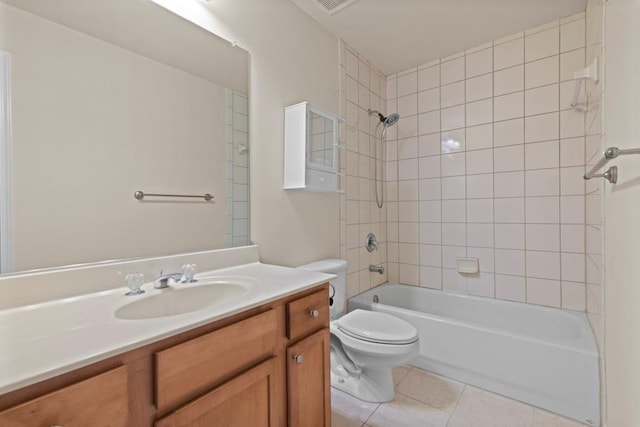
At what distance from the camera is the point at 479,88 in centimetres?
227

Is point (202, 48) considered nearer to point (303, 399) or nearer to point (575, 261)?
point (303, 399)

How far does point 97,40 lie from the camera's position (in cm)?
99

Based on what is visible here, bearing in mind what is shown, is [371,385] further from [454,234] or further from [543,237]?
[543,237]

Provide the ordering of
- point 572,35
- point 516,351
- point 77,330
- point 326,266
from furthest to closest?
point 572,35 < point 326,266 < point 516,351 < point 77,330

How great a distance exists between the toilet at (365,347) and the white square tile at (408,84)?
1.77m

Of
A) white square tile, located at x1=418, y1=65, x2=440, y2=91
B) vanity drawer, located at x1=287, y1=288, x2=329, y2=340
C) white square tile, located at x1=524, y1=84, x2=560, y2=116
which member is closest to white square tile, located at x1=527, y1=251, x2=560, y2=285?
white square tile, located at x1=524, y1=84, x2=560, y2=116

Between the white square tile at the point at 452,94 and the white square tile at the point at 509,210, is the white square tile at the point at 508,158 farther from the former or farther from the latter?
the white square tile at the point at 452,94

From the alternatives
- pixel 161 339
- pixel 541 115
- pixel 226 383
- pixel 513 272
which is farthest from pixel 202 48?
pixel 513 272

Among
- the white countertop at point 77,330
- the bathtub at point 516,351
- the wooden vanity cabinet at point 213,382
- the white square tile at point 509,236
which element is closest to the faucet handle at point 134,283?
the white countertop at point 77,330

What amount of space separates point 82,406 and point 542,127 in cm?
271

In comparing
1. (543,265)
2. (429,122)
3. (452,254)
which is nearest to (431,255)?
(452,254)

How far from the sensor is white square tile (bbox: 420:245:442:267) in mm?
2459

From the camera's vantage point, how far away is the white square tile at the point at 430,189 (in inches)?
97.0

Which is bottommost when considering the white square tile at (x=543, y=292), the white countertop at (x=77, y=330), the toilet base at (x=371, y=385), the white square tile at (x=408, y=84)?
the toilet base at (x=371, y=385)
